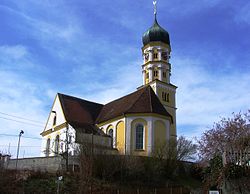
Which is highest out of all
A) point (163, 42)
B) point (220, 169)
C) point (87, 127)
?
point (163, 42)

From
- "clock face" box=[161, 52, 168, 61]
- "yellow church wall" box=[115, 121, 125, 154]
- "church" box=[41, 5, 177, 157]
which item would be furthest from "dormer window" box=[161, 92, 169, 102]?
"yellow church wall" box=[115, 121, 125, 154]

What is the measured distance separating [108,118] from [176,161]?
37.5 feet

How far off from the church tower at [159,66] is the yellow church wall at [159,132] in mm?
10455

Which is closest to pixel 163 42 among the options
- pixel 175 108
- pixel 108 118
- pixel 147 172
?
pixel 175 108

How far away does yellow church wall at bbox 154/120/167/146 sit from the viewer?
38156mm

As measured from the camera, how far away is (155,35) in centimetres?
5400

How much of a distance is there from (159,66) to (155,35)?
581 cm

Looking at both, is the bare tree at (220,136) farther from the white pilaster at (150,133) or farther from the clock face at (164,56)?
the clock face at (164,56)

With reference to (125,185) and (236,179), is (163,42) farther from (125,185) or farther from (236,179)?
(236,179)

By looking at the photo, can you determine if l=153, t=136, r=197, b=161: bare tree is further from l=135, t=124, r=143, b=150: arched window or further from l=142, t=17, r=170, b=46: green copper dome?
l=142, t=17, r=170, b=46: green copper dome

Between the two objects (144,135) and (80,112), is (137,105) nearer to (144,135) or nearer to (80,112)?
(144,135)

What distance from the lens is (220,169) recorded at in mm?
12523

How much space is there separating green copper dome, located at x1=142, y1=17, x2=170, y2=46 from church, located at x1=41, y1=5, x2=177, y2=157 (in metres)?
0.16

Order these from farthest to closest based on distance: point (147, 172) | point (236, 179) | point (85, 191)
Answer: point (147, 172) < point (85, 191) < point (236, 179)
